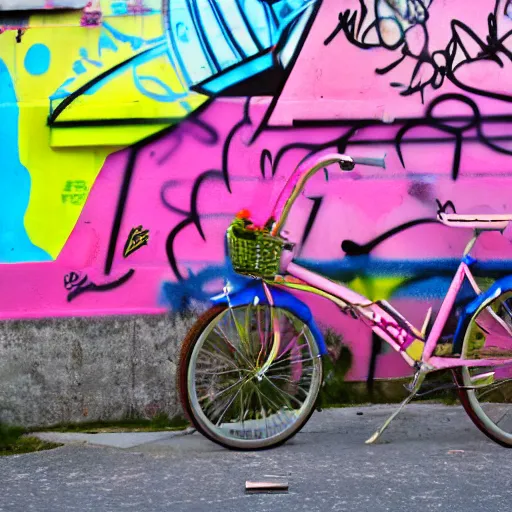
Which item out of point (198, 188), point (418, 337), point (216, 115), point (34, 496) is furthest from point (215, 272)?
point (34, 496)

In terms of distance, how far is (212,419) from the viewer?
5.46 m

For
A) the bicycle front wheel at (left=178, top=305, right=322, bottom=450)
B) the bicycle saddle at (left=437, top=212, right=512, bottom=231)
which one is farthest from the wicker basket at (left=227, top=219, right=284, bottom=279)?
the bicycle saddle at (left=437, top=212, right=512, bottom=231)

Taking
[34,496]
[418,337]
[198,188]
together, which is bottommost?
[34,496]

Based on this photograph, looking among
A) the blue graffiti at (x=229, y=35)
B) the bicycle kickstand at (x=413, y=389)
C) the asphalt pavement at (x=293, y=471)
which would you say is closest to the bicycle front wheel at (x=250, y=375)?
the asphalt pavement at (x=293, y=471)

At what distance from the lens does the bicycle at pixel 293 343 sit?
529 centimetres

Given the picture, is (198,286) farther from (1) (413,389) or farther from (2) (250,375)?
(1) (413,389)

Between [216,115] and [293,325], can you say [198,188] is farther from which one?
[293,325]

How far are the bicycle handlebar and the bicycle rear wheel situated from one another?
36.0 inches

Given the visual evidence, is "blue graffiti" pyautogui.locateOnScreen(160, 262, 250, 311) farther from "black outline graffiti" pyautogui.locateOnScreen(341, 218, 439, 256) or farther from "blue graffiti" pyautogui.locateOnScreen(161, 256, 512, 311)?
"black outline graffiti" pyautogui.locateOnScreen(341, 218, 439, 256)

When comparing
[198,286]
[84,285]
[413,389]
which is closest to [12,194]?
[84,285]

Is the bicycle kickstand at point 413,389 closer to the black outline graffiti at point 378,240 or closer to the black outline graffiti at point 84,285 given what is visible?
the black outline graffiti at point 378,240

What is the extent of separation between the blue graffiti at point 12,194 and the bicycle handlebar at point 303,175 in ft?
4.98

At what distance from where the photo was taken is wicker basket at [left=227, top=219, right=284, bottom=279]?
16.8 feet

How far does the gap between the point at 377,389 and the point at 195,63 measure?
6.93 feet
